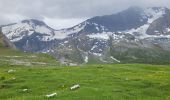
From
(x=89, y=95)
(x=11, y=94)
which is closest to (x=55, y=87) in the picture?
(x=11, y=94)

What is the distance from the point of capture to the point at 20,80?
5956cm

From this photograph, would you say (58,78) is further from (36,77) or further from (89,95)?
(89,95)

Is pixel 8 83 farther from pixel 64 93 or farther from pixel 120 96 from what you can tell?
pixel 120 96

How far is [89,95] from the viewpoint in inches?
1730

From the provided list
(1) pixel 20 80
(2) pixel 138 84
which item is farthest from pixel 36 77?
(2) pixel 138 84

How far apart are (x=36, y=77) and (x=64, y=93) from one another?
1871 cm

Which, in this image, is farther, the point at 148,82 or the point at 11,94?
the point at 148,82

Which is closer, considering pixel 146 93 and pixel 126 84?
pixel 146 93

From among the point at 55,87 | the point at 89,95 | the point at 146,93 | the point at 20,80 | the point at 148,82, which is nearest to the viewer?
the point at 89,95

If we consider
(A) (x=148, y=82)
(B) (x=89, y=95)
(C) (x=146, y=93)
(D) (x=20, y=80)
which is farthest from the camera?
(D) (x=20, y=80)

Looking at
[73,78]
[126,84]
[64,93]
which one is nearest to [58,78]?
[73,78]

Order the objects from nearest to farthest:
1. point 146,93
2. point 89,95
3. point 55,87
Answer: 1. point 89,95
2. point 146,93
3. point 55,87

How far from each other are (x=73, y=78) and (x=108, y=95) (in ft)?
54.3

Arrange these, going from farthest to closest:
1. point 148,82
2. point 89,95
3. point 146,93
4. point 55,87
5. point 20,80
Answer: point 20,80
point 148,82
point 55,87
point 146,93
point 89,95
